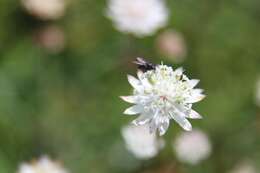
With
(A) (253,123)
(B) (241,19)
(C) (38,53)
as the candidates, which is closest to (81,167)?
(C) (38,53)

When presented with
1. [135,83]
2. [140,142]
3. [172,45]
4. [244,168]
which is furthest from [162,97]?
[172,45]

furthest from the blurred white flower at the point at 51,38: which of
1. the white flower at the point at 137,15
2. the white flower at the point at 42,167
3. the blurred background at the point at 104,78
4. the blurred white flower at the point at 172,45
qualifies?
the white flower at the point at 42,167

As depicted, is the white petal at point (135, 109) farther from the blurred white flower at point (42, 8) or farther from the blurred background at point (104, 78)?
the blurred white flower at point (42, 8)

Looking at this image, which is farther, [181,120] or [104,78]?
[104,78]

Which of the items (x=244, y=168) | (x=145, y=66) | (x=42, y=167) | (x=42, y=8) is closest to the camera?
(x=145, y=66)

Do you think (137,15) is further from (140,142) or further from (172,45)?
(140,142)

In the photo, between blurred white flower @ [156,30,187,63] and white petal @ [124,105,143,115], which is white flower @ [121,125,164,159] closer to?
white petal @ [124,105,143,115]

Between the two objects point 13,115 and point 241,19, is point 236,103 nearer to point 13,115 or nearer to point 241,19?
point 241,19
